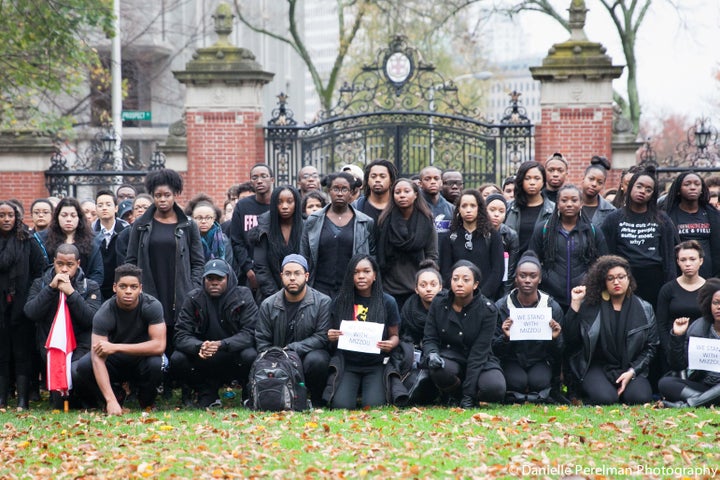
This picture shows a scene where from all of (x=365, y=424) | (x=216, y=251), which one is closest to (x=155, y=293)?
(x=216, y=251)

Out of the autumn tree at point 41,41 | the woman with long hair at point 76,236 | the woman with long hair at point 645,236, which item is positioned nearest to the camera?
the woman with long hair at point 645,236

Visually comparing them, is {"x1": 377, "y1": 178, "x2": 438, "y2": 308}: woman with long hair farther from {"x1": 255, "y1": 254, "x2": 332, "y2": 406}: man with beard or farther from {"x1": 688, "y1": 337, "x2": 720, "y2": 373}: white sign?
{"x1": 688, "y1": 337, "x2": 720, "y2": 373}: white sign

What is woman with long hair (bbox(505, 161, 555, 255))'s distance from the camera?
11008 mm

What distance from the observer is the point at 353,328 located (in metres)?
10.1

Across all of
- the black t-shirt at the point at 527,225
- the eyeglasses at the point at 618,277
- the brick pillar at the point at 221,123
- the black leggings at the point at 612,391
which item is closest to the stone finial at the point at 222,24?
the brick pillar at the point at 221,123

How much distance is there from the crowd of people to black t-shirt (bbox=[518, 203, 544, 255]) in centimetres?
2

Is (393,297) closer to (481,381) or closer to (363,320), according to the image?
(363,320)

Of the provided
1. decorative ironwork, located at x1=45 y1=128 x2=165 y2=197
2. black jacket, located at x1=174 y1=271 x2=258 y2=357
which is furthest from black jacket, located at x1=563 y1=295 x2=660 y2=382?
decorative ironwork, located at x1=45 y1=128 x2=165 y2=197

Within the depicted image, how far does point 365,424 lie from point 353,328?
1.26m

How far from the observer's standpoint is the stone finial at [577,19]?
Answer: 18328 mm

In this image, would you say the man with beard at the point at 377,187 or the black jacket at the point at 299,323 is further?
the man with beard at the point at 377,187

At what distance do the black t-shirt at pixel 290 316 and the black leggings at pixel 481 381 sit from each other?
1371 millimetres

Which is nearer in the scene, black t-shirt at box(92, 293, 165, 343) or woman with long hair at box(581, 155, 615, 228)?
black t-shirt at box(92, 293, 165, 343)

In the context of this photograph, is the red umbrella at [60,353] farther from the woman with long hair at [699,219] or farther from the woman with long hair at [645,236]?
the woman with long hair at [699,219]
